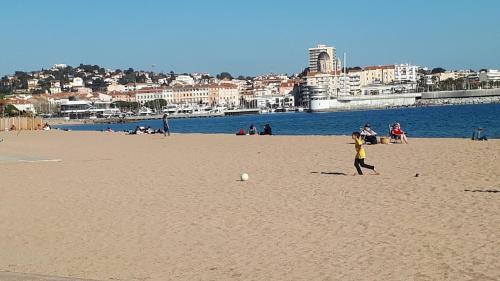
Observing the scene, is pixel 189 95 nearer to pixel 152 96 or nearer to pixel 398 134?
pixel 152 96

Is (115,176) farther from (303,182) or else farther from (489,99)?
(489,99)

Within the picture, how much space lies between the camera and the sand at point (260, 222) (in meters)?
7.12

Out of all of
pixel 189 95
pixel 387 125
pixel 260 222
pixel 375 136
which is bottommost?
pixel 387 125

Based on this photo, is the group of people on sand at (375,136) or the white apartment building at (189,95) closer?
the group of people on sand at (375,136)

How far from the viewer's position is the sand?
7117 millimetres

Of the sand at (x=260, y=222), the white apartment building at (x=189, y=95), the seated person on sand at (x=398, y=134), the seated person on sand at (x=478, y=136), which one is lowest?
the sand at (x=260, y=222)

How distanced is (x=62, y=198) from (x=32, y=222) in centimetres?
259

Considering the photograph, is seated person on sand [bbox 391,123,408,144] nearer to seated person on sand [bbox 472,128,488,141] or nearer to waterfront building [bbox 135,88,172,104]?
seated person on sand [bbox 472,128,488,141]

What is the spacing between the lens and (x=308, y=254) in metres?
7.62

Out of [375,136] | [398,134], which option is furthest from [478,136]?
[375,136]

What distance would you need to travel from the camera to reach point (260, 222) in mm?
9734

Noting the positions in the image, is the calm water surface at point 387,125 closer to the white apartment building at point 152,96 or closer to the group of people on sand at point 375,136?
the group of people on sand at point 375,136

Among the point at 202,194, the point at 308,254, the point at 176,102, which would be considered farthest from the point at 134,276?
the point at 176,102

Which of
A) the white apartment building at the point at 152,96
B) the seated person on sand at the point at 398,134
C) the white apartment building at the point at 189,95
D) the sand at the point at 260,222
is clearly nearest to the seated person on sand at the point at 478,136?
the seated person on sand at the point at 398,134
